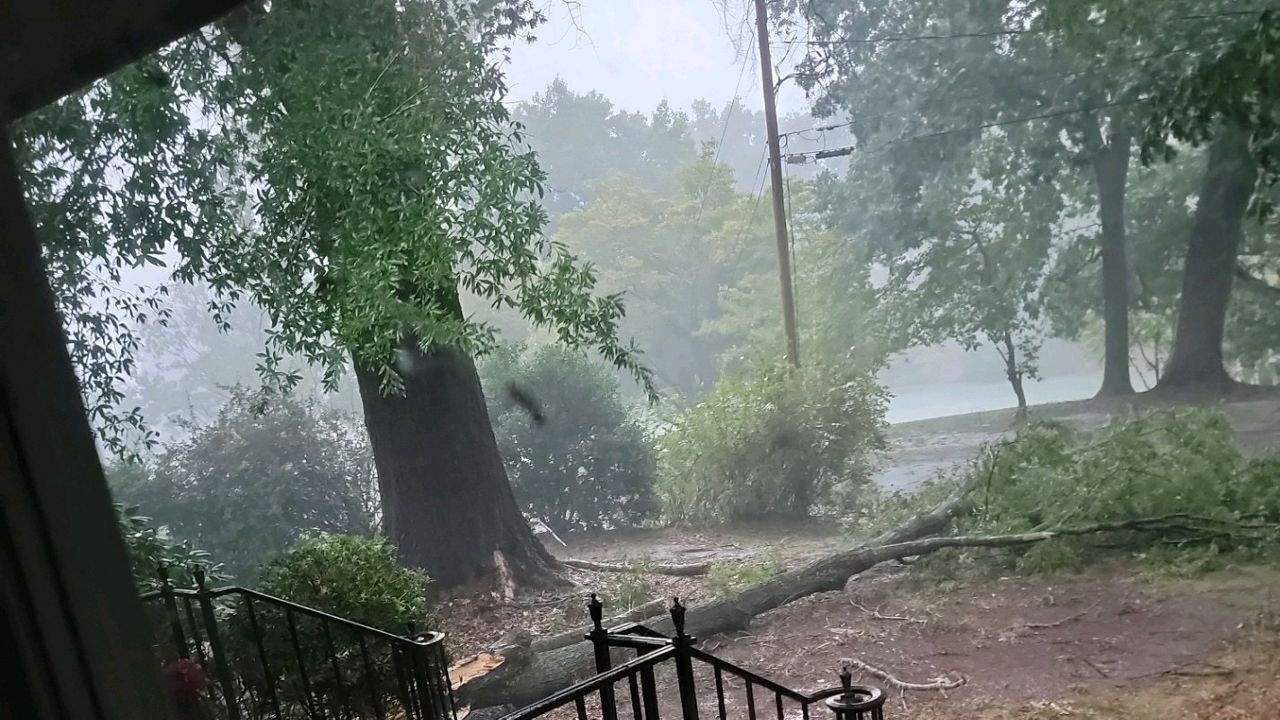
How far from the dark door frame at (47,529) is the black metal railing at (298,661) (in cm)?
68

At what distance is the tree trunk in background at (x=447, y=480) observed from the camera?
2121mm

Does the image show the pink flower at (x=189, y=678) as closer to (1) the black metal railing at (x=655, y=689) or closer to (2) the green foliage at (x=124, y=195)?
(2) the green foliage at (x=124, y=195)

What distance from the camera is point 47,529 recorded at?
0.60 meters

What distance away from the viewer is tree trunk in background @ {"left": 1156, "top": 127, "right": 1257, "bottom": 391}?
7.45ft

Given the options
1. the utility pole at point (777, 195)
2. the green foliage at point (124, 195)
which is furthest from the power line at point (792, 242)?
the green foliage at point (124, 195)

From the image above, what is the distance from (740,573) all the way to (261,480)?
135 cm

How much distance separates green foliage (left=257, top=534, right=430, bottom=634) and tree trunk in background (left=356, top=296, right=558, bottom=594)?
4.4 inches

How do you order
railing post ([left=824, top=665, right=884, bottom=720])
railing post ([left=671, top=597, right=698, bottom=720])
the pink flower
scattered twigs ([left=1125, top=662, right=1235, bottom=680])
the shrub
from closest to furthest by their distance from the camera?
the pink flower < railing post ([left=671, top=597, right=698, bottom=720]) < the shrub < railing post ([left=824, top=665, right=884, bottom=720]) < scattered twigs ([left=1125, top=662, right=1235, bottom=680])

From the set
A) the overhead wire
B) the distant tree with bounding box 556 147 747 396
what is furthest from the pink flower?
the overhead wire

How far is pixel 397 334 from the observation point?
2.04 meters

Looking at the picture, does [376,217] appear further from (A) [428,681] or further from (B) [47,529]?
(B) [47,529]

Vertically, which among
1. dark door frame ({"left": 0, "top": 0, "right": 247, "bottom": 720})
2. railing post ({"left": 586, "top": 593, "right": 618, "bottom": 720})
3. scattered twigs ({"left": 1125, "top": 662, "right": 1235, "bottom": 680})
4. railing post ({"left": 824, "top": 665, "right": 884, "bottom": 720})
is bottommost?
scattered twigs ({"left": 1125, "top": 662, "right": 1235, "bottom": 680})

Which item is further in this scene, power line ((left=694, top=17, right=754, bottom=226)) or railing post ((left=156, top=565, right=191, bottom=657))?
power line ((left=694, top=17, right=754, bottom=226))

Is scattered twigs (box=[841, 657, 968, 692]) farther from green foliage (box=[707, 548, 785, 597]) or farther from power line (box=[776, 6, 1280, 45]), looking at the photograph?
power line (box=[776, 6, 1280, 45])
